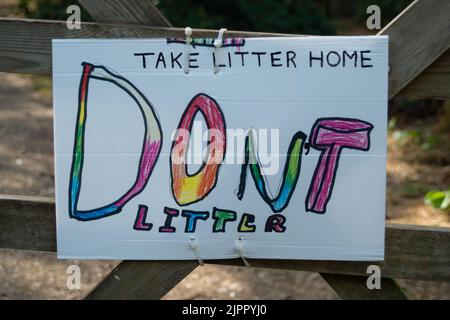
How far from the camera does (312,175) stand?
7.98 ft

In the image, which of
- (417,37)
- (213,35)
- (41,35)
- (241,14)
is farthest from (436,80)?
(241,14)

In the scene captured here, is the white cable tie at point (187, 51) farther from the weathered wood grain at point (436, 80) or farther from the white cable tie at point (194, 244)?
the weathered wood grain at point (436, 80)

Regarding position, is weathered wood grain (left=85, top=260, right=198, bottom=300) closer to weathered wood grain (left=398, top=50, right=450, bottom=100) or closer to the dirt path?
weathered wood grain (left=398, top=50, right=450, bottom=100)

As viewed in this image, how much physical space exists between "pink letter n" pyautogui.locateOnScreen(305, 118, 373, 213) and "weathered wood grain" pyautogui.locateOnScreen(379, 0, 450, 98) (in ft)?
0.67

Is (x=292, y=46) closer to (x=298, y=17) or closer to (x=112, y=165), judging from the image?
(x=112, y=165)

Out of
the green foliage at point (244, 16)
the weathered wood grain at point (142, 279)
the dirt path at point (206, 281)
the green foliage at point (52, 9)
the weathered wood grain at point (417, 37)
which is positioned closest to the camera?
the weathered wood grain at point (417, 37)

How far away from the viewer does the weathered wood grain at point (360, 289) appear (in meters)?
2.59

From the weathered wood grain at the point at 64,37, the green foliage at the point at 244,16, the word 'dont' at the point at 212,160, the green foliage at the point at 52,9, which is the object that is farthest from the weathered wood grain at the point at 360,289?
the green foliage at the point at 52,9

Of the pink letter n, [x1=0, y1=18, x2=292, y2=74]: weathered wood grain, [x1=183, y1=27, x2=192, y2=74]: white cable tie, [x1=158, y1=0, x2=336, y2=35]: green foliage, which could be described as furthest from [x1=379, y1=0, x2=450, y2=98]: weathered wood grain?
[x1=158, y1=0, x2=336, y2=35]: green foliage

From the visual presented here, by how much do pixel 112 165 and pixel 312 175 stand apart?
66 cm

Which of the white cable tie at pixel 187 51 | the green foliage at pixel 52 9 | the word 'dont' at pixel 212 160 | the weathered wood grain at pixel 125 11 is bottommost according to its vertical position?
the word 'dont' at pixel 212 160

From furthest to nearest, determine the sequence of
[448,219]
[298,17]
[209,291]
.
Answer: [298,17] → [448,219] → [209,291]

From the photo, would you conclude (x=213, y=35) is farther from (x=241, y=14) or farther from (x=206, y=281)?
(x=241, y=14)

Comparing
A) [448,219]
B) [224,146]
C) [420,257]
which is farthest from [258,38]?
[448,219]
